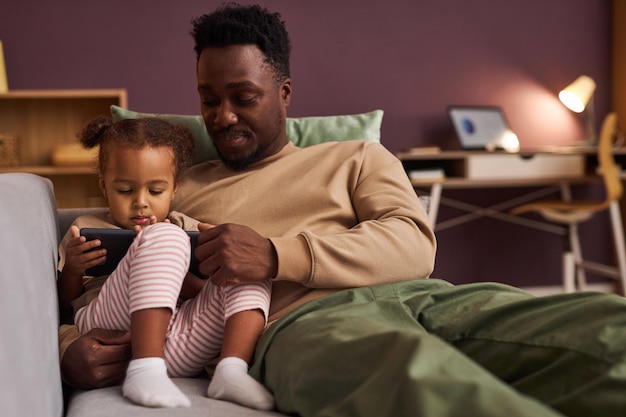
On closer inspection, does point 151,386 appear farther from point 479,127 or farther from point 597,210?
point 479,127

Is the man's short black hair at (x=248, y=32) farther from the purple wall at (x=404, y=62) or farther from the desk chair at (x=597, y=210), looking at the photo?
the desk chair at (x=597, y=210)

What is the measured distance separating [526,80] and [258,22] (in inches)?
121

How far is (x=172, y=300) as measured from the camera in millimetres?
1178

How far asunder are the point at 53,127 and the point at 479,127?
227 cm

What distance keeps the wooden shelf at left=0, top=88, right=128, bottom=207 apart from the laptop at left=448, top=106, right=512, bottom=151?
1.78 metres

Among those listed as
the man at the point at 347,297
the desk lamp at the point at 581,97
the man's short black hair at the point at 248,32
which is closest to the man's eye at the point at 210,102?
the man at the point at 347,297

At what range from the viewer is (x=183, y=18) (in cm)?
395

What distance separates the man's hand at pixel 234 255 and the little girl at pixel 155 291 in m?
0.04

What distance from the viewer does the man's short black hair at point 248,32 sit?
1.62 metres

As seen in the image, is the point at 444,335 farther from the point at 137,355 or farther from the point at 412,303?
the point at 137,355

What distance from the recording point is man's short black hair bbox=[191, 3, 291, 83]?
5.31ft

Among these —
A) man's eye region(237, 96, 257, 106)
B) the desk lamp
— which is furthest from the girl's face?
the desk lamp

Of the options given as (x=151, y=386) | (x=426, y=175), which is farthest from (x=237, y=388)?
(x=426, y=175)

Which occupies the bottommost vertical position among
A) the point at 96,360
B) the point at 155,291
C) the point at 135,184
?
the point at 96,360
